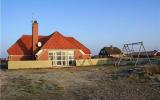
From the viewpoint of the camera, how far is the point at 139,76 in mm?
21984

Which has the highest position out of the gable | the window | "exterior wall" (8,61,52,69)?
the gable

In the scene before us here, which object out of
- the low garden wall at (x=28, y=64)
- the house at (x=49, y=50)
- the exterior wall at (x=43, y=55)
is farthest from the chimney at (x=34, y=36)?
the low garden wall at (x=28, y=64)

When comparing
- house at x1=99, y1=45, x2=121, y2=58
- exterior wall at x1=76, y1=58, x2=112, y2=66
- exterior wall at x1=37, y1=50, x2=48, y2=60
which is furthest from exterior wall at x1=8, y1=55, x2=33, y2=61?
house at x1=99, y1=45, x2=121, y2=58

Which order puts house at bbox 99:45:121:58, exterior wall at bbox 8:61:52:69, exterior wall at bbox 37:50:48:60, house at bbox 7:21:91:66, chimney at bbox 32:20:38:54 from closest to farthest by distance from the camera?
exterior wall at bbox 8:61:52:69 → exterior wall at bbox 37:50:48:60 → house at bbox 7:21:91:66 → chimney at bbox 32:20:38:54 → house at bbox 99:45:121:58

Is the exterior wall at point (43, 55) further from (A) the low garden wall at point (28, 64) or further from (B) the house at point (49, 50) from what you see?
(A) the low garden wall at point (28, 64)

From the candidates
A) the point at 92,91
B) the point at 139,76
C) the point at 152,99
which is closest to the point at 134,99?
the point at 152,99

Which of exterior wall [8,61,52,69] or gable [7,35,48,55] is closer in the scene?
exterior wall [8,61,52,69]

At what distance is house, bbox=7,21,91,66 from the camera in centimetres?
4300

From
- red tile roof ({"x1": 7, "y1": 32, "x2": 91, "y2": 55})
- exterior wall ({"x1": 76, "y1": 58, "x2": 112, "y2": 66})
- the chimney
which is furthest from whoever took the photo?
the chimney

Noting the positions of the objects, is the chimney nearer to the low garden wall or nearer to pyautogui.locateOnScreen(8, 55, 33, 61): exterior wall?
pyautogui.locateOnScreen(8, 55, 33, 61): exterior wall

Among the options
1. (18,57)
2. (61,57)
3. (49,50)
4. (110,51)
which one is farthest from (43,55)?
(110,51)

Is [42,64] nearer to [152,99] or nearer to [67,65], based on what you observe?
[67,65]

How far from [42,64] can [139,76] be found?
2064cm

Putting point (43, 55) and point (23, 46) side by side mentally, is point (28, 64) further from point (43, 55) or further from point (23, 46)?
point (23, 46)
